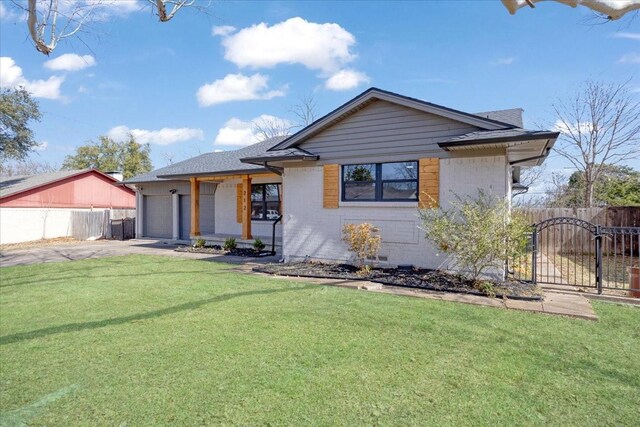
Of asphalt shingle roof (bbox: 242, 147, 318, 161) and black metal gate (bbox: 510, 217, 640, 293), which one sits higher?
asphalt shingle roof (bbox: 242, 147, 318, 161)

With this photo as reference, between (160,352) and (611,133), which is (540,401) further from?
(611,133)

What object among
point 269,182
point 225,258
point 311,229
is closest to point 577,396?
point 311,229

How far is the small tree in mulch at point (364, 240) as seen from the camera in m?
8.85

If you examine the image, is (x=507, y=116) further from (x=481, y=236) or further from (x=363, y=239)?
(x=363, y=239)

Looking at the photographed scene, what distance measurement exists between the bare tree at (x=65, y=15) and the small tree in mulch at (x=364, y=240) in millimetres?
5549

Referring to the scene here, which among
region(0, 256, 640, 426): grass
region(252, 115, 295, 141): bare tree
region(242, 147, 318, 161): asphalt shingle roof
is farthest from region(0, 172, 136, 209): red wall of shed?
region(0, 256, 640, 426): grass

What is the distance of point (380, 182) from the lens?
31.0 ft

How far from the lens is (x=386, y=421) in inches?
112

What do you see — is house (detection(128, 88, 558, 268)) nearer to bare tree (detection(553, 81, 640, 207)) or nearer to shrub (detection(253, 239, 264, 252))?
shrub (detection(253, 239, 264, 252))

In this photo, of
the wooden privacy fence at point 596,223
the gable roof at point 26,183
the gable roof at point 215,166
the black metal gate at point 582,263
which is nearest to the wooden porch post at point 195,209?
the gable roof at point 215,166

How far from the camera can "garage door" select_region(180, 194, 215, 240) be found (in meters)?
17.6

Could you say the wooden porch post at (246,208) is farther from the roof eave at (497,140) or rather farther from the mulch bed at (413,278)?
the roof eave at (497,140)

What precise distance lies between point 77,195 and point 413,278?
23116mm

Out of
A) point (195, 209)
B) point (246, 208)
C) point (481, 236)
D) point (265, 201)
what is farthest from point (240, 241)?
point (481, 236)
